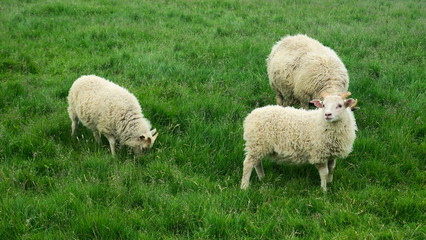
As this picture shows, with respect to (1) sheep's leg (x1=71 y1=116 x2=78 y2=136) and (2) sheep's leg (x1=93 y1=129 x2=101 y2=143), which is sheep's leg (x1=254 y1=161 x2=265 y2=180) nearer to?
(2) sheep's leg (x1=93 y1=129 x2=101 y2=143)

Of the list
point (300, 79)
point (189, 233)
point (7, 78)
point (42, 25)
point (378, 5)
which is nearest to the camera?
point (189, 233)

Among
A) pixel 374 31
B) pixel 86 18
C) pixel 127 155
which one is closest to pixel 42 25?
pixel 86 18

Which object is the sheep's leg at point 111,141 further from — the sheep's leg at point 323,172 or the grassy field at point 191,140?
the sheep's leg at point 323,172

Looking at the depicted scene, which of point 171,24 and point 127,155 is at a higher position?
point 171,24

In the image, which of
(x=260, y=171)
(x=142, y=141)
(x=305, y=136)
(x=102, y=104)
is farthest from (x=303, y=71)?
(x=102, y=104)

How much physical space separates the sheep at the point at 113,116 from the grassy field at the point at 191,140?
0.74ft

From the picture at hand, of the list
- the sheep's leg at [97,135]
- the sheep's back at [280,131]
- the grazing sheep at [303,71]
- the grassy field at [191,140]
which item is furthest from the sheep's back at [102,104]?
the grazing sheep at [303,71]

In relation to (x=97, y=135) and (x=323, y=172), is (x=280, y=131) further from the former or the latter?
(x=97, y=135)

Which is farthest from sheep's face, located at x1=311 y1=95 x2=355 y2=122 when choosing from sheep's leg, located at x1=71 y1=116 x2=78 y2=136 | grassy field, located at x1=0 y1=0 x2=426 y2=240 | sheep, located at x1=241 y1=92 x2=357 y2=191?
sheep's leg, located at x1=71 y1=116 x2=78 y2=136

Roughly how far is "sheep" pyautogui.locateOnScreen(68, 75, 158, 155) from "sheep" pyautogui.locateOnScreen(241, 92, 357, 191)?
163cm

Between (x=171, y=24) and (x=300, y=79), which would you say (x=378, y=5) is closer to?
(x=171, y=24)

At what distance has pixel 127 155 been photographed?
6.25m

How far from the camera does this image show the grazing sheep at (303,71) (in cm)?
692

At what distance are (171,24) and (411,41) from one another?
21.8ft
